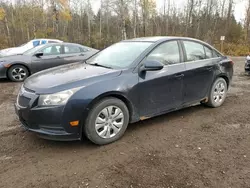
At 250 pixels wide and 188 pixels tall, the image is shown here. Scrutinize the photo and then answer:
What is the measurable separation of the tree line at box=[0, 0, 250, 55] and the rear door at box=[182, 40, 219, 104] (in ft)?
69.3

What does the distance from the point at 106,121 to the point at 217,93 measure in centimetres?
287

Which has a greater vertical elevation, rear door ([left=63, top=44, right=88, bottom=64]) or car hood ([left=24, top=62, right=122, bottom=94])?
rear door ([left=63, top=44, right=88, bottom=64])

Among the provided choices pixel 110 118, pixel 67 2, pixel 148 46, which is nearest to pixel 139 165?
pixel 110 118

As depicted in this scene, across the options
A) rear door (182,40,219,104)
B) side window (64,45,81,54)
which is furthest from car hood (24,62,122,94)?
side window (64,45,81,54)

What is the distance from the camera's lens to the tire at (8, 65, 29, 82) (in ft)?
25.6

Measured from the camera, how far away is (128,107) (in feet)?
11.7

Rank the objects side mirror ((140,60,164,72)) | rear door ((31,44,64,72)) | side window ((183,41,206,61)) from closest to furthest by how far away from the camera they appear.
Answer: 1. side mirror ((140,60,164,72))
2. side window ((183,41,206,61))
3. rear door ((31,44,64,72))

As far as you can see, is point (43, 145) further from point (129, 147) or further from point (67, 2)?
point (67, 2)

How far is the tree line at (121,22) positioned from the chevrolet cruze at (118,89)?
70.3 feet

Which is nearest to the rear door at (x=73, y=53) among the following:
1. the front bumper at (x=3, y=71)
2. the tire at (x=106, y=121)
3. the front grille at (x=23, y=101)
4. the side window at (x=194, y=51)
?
the front bumper at (x=3, y=71)

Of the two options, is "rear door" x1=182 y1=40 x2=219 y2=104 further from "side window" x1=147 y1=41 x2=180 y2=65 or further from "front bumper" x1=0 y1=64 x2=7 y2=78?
"front bumper" x1=0 y1=64 x2=7 y2=78

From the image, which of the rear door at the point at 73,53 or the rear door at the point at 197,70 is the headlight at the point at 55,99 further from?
the rear door at the point at 73,53

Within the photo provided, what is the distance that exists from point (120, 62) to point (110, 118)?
3.37 ft

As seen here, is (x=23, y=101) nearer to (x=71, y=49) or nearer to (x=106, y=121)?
(x=106, y=121)
